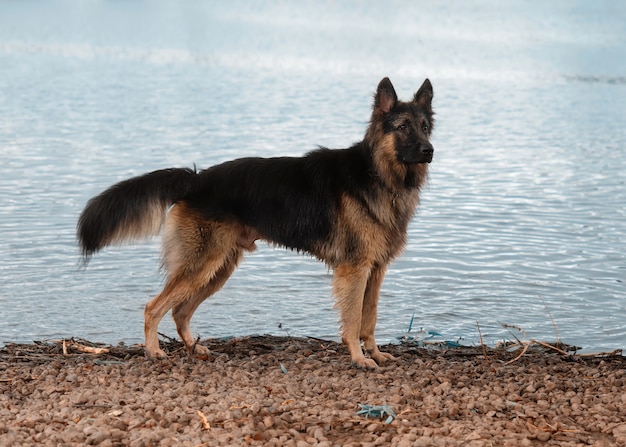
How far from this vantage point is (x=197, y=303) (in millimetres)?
7184

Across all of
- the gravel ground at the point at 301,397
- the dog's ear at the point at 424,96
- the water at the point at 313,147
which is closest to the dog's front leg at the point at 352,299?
the gravel ground at the point at 301,397

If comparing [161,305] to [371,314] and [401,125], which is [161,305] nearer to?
[371,314]

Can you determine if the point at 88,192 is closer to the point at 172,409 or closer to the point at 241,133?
the point at 241,133

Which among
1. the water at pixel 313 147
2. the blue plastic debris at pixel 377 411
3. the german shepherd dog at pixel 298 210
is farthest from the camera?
the water at pixel 313 147

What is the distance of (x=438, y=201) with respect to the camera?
547 inches

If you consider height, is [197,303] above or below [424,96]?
below

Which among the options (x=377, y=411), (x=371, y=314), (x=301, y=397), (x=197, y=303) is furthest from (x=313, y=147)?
(x=377, y=411)

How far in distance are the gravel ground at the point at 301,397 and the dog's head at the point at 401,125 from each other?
5.03 feet

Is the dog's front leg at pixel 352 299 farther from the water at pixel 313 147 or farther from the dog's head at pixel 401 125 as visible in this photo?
the water at pixel 313 147

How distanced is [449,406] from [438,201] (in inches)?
339

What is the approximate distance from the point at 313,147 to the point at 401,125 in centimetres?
1203

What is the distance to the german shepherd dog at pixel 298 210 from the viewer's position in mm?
6695

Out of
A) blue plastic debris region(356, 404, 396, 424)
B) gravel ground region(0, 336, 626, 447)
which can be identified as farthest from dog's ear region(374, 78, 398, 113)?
blue plastic debris region(356, 404, 396, 424)

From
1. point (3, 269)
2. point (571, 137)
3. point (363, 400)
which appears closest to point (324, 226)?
point (363, 400)
